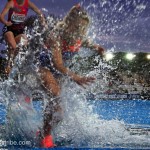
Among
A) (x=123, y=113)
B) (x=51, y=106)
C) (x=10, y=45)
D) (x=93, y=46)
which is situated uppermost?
(x=10, y=45)

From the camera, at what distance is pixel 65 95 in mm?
4840

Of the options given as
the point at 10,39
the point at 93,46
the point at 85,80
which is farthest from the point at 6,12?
the point at 85,80

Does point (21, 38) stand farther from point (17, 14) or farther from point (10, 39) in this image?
point (17, 14)

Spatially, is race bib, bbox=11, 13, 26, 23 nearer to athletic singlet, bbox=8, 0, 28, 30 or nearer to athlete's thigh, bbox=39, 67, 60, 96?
athletic singlet, bbox=8, 0, 28, 30

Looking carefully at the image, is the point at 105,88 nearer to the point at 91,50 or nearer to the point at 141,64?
the point at 91,50

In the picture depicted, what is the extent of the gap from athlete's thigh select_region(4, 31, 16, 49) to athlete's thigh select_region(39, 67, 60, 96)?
53.8 inches

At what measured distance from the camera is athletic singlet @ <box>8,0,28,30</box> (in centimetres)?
579

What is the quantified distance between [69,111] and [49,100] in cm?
67

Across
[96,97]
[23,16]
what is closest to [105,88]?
[96,97]

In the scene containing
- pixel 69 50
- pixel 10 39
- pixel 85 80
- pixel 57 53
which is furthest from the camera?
pixel 10 39

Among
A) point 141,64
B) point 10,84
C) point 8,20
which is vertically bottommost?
point 10,84

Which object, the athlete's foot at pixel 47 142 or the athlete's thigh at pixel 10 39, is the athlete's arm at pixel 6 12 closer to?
the athlete's thigh at pixel 10 39

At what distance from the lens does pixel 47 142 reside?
173 inches

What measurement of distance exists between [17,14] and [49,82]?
1.80 m
